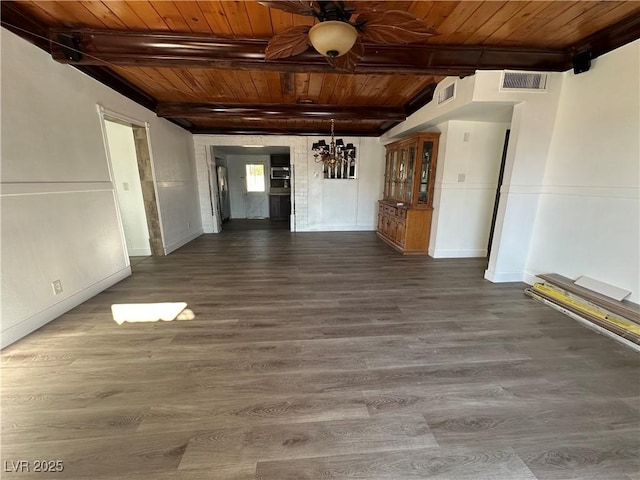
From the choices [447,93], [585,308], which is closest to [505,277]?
[585,308]

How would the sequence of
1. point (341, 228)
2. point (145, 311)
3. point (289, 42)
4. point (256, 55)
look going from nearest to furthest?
1. point (289, 42)
2. point (256, 55)
3. point (145, 311)
4. point (341, 228)

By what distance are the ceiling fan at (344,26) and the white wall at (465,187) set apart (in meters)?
2.85

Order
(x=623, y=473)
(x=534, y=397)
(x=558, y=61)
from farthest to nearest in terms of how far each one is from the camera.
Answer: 1. (x=558, y=61)
2. (x=534, y=397)
3. (x=623, y=473)

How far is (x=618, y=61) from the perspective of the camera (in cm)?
245

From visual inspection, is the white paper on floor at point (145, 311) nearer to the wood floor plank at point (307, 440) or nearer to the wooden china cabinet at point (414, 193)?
the wood floor plank at point (307, 440)

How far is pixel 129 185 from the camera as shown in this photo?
447 cm

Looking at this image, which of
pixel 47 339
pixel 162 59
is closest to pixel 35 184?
pixel 47 339

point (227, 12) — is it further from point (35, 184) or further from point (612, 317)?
point (612, 317)

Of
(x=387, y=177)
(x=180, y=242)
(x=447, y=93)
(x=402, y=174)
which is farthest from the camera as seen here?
(x=387, y=177)

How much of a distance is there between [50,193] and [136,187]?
2103 millimetres

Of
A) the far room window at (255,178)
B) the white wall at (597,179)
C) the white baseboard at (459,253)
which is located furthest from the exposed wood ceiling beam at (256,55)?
the far room window at (255,178)

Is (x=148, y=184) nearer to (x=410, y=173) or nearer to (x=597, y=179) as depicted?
(x=410, y=173)

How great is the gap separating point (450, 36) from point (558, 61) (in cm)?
143

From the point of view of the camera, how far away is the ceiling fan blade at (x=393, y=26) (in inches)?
62.5
